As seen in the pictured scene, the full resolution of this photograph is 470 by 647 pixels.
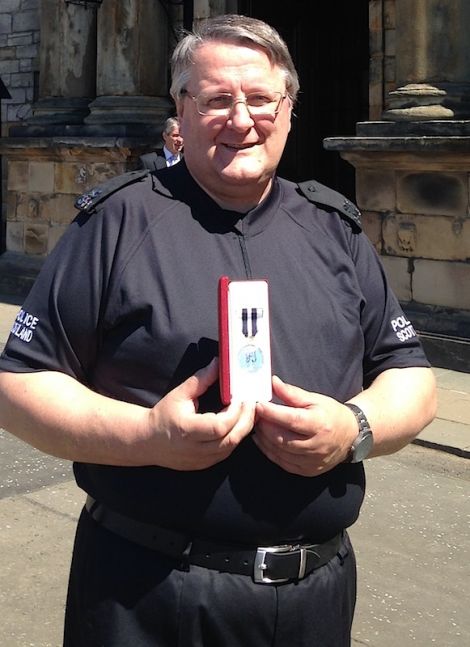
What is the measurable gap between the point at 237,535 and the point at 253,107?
2.67ft

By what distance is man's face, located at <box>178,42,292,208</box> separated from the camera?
6.08 feet

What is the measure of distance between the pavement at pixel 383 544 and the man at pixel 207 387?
181 cm

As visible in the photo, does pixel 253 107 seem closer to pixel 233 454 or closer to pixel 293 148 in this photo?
pixel 233 454

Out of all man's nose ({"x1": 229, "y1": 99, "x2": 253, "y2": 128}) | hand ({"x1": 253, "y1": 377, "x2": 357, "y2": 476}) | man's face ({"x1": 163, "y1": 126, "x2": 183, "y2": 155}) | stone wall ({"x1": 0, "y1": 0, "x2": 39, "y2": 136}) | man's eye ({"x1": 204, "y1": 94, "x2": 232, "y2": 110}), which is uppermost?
stone wall ({"x1": 0, "y1": 0, "x2": 39, "y2": 136})

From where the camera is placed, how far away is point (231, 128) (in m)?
1.86

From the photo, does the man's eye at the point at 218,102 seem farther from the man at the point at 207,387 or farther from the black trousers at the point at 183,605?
the black trousers at the point at 183,605

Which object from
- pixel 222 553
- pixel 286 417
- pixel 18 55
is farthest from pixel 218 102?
pixel 18 55

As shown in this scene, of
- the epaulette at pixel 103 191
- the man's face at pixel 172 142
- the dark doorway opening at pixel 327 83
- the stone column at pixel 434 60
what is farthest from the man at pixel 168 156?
the dark doorway opening at pixel 327 83

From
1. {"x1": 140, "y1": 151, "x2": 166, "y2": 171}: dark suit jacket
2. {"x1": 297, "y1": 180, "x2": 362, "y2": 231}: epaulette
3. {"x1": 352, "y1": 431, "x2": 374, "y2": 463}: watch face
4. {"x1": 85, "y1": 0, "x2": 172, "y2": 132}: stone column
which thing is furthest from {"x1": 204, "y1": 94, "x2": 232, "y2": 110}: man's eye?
{"x1": 85, "y1": 0, "x2": 172, "y2": 132}: stone column

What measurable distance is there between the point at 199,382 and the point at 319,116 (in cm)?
1110

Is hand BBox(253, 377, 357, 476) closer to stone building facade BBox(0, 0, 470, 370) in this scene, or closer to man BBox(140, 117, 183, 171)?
man BBox(140, 117, 183, 171)

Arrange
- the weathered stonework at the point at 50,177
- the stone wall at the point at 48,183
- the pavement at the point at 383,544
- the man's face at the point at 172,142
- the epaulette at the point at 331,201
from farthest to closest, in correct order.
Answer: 1. the stone wall at the point at 48,183
2. the weathered stonework at the point at 50,177
3. the man's face at the point at 172,142
4. the pavement at the point at 383,544
5. the epaulette at the point at 331,201

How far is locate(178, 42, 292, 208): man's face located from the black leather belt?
25.7 inches

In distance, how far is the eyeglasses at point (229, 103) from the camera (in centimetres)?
186
